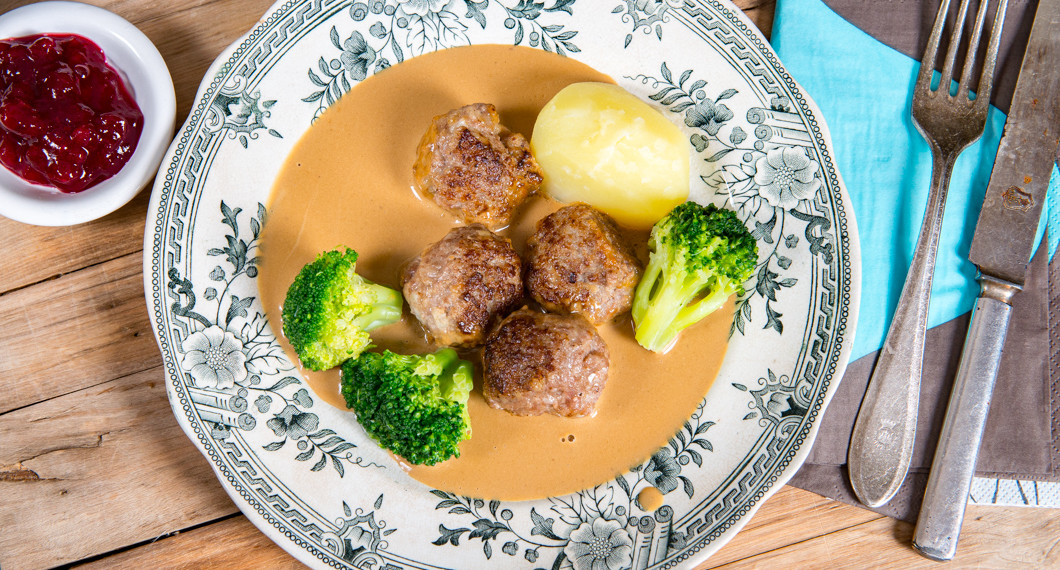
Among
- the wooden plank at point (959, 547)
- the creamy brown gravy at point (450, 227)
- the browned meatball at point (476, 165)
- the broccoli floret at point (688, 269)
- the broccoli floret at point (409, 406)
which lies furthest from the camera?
the wooden plank at point (959, 547)

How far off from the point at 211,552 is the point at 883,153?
419 centimetres

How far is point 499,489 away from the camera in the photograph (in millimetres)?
3098

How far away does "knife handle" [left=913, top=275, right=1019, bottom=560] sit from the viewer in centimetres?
319

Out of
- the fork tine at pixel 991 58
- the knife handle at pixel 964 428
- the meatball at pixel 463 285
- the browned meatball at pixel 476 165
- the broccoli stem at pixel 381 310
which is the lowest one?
the knife handle at pixel 964 428

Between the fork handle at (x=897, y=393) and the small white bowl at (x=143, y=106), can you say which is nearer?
the small white bowl at (x=143, y=106)

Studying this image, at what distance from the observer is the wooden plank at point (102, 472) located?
3252mm

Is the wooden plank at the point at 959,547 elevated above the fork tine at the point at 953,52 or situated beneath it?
situated beneath

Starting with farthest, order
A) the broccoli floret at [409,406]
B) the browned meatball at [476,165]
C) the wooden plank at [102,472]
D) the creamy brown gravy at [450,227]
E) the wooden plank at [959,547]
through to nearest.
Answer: the wooden plank at [959,547]
the wooden plank at [102,472]
the creamy brown gravy at [450,227]
the browned meatball at [476,165]
the broccoli floret at [409,406]

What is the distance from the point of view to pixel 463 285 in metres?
2.89

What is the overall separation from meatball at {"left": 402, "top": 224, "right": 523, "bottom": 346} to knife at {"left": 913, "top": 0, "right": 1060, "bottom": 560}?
94.0 inches

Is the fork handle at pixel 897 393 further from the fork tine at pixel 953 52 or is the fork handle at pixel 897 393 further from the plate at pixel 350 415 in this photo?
the fork tine at pixel 953 52

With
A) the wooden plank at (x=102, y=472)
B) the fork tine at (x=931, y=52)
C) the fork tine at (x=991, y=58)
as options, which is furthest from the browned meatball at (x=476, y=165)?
the fork tine at (x=991, y=58)

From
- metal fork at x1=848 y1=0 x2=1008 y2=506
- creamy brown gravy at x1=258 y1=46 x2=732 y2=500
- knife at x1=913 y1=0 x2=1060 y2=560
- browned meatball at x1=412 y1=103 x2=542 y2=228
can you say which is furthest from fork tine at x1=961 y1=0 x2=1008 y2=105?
browned meatball at x1=412 y1=103 x2=542 y2=228

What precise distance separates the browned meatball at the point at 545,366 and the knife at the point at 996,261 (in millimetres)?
1910
